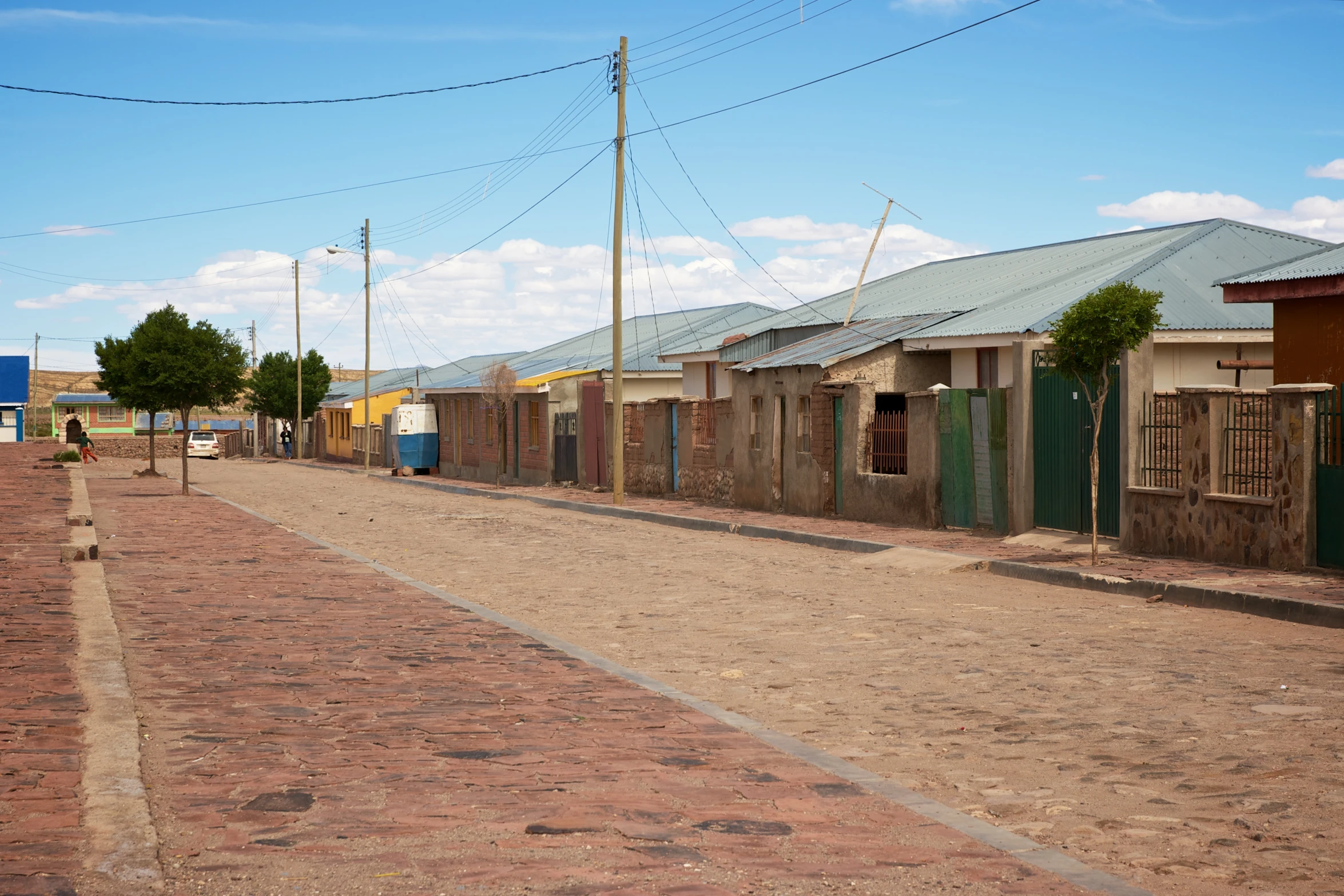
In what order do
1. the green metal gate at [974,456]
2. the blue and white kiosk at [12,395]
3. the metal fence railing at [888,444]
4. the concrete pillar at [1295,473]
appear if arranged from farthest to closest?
the blue and white kiosk at [12,395], the metal fence railing at [888,444], the green metal gate at [974,456], the concrete pillar at [1295,473]

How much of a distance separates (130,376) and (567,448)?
11.8 meters

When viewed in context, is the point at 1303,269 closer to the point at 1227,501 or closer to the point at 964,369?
the point at 1227,501

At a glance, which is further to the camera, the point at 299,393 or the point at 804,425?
the point at 299,393

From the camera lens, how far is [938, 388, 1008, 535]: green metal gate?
60.1 ft

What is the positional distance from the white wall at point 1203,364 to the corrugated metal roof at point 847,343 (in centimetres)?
441

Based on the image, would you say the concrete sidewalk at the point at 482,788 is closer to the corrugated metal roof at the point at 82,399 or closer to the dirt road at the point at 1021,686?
the dirt road at the point at 1021,686

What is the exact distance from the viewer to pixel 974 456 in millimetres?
19000

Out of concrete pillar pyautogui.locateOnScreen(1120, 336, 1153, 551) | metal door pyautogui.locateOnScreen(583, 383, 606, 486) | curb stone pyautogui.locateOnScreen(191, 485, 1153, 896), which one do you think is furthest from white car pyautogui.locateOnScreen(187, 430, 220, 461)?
curb stone pyautogui.locateOnScreen(191, 485, 1153, 896)

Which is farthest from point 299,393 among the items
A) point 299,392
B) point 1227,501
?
point 1227,501

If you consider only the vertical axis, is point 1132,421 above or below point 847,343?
below

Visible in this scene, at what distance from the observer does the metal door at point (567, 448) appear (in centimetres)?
3559

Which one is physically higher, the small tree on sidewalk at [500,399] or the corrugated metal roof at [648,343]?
the corrugated metal roof at [648,343]

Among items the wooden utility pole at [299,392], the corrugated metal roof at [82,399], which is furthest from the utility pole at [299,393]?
the corrugated metal roof at [82,399]

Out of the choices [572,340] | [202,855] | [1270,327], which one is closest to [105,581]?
[202,855]
